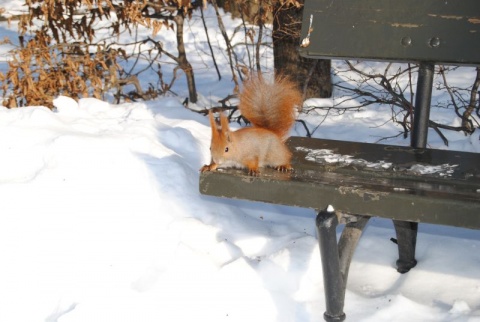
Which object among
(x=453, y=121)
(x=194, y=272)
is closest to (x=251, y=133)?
(x=194, y=272)

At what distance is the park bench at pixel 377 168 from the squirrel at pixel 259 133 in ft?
0.31

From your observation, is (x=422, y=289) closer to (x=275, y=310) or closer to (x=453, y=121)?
(x=275, y=310)

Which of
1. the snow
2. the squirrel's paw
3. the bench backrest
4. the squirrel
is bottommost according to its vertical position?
the snow

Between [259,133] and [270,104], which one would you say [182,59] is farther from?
[259,133]

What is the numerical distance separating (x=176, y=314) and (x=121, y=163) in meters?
1.03

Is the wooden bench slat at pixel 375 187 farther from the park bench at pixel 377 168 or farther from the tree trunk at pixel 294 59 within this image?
the tree trunk at pixel 294 59

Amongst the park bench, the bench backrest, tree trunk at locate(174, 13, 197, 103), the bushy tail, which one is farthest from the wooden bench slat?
tree trunk at locate(174, 13, 197, 103)

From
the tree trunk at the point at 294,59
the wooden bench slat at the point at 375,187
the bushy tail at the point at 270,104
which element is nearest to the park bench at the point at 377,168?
the wooden bench slat at the point at 375,187

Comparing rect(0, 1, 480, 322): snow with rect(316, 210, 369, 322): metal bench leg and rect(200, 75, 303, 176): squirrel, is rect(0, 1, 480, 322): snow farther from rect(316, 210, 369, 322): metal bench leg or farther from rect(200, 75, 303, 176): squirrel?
rect(200, 75, 303, 176): squirrel

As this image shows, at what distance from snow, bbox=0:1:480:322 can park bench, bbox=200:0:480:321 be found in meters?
0.24

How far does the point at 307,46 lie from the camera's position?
346cm

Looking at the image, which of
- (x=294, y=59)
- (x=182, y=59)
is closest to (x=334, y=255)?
(x=294, y=59)

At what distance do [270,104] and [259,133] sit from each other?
176mm

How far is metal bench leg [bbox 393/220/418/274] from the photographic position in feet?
10.7
